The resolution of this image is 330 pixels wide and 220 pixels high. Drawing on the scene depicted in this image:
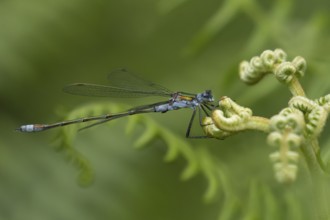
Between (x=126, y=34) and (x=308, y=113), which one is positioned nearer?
(x=308, y=113)

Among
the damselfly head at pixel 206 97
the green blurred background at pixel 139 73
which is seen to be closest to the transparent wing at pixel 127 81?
the green blurred background at pixel 139 73

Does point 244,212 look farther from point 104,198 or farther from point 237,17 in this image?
point 237,17

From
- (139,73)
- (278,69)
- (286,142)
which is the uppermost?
(139,73)

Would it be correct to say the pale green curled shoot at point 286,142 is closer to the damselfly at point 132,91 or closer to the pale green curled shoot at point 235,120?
the pale green curled shoot at point 235,120

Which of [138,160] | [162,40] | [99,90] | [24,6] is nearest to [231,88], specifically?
[99,90]

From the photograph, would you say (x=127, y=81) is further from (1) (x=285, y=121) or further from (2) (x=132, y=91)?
(1) (x=285, y=121)

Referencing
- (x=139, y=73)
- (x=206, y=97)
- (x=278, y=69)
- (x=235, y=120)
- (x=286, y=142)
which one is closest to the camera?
(x=286, y=142)

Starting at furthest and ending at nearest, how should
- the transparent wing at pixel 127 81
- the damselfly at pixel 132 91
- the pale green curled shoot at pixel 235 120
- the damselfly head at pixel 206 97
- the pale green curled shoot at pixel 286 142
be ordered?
the transparent wing at pixel 127 81 < the damselfly at pixel 132 91 < the damselfly head at pixel 206 97 < the pale green curled shoot at pixel 235 120 < the pale green curled shoot at pixel 286 142

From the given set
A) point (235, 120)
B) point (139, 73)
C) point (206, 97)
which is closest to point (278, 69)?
point (235, 120)
